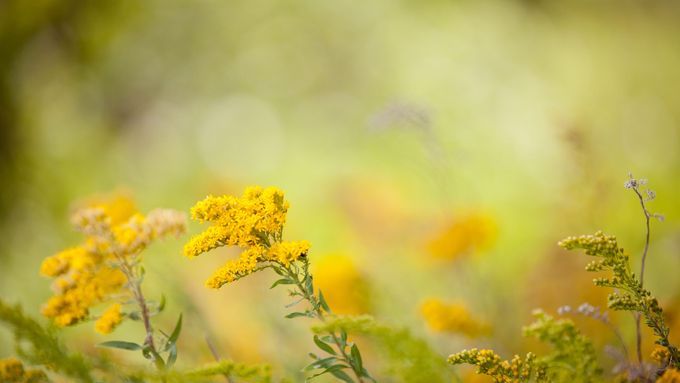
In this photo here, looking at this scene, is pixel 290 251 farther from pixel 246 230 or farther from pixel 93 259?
pixel 93 259

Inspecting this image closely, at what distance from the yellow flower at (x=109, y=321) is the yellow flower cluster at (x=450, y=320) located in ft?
2.32

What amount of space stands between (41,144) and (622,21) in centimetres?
473

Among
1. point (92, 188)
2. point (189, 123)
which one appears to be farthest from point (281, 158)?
point (92, 188)

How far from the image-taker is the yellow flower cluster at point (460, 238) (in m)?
1.84

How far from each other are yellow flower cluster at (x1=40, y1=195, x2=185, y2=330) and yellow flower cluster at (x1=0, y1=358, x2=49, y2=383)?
0.10 meters

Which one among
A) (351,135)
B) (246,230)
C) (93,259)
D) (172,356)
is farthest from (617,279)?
(351,135)

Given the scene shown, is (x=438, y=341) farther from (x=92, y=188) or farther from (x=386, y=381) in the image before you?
(x=92, y=188)

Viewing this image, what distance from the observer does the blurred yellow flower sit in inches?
66.9

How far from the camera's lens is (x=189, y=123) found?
527cm

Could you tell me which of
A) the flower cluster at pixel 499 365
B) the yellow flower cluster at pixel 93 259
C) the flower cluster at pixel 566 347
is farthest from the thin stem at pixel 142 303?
the flower cluster at pixel 566 347

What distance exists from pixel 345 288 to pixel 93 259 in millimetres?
889

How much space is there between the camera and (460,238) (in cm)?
184

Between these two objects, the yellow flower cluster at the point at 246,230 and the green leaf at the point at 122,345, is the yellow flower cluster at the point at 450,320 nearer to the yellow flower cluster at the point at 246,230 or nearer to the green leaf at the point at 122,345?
the yellow flower cluster at the point at 246,230

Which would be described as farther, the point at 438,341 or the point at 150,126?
the point at 150,126
